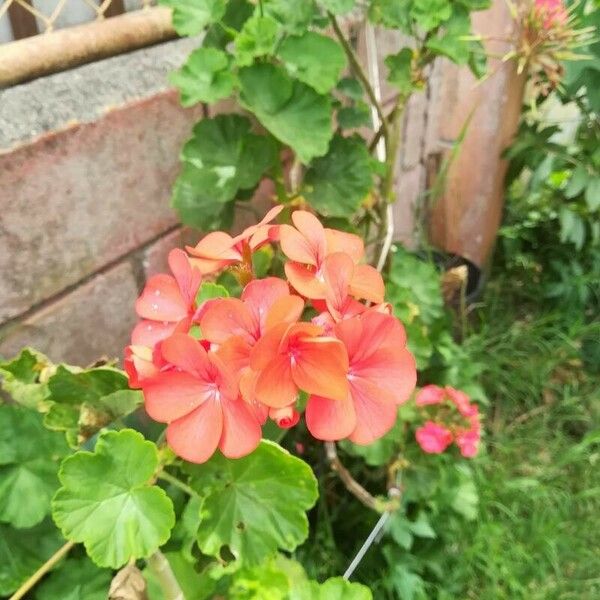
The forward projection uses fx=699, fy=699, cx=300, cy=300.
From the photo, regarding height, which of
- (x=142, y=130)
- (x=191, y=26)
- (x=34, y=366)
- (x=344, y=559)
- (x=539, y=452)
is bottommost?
(x=539, y=452)

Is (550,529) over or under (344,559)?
under

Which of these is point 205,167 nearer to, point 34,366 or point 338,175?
point 338,175

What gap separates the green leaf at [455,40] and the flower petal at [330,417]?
0.68m

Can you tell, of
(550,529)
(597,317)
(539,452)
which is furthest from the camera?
(597,317)

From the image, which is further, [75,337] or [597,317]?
[597,317]

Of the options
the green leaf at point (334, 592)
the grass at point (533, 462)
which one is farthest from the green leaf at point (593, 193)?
the green leaf at point (334, 592)

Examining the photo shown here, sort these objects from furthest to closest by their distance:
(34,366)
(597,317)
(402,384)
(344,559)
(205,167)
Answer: (597,317) < (344,559) < (205,167) < (34,366) < (402,384)

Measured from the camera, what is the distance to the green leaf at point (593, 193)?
1.73 metres

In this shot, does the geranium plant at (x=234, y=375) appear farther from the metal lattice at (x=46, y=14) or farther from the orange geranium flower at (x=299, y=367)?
the metal lattice at (x=46, y=14)

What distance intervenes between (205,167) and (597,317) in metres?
1.48

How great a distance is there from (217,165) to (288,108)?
0.13 meters

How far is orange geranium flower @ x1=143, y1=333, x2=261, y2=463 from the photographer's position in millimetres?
526

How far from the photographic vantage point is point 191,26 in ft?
2.87

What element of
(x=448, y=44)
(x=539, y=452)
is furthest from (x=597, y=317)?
(x=448, y=44)
